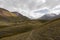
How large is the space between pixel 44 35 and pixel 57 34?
1.35 meters

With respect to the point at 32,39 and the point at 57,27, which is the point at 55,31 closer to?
the point at 57,27

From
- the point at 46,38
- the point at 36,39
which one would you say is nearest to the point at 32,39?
the point at 36,39

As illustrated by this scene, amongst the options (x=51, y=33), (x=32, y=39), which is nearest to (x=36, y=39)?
(x=32, y=39)

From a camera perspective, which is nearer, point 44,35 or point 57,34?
point 57,34

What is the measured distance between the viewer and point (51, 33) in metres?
15.3

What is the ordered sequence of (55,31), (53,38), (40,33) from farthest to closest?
(40,33) < (55,31) < (53,38)

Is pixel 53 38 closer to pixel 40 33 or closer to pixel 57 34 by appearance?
pixel 57 34

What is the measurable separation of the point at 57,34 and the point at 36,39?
76.6 inches

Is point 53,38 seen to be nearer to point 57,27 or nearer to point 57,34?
point 57,34

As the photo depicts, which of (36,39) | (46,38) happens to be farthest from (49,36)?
(36,39)

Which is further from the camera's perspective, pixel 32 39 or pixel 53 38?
pixel 32 39

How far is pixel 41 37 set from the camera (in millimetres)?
15492

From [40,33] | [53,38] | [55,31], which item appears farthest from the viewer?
[40,33]

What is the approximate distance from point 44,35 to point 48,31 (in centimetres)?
50
